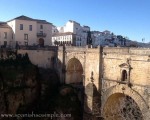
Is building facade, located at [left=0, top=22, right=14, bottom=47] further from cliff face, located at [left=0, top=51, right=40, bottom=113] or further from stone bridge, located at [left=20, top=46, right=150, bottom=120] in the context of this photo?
stone bridge, located at [left=20, top=46, right=150, bottom=120]

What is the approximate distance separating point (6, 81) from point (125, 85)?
17524 millimetres

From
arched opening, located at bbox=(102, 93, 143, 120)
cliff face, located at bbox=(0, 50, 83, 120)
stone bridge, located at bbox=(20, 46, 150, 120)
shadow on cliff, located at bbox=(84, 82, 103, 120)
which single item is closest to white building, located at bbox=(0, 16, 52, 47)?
cliff face, located at bbox=(0, 50, 83, 120)

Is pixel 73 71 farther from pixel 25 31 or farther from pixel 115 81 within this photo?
pixel 25 31

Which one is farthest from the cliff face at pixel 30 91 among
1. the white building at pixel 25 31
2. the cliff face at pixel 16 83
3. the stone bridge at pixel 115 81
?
the white building at pixel 25 31

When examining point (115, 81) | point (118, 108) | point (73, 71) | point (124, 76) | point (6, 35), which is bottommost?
point (118, 108)

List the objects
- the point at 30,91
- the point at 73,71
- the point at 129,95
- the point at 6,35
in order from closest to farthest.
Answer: the point at 129,95
the point at 30,91
the point at 73,71
the point at 6,35

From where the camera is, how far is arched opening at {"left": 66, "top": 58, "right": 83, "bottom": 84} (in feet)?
135

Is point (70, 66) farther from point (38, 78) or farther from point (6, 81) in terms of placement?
point (6, 81)

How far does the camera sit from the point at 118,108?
31.7 m

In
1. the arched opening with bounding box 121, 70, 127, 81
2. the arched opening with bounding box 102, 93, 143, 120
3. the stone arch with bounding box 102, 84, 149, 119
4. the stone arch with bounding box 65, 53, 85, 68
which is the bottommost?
the arched opening with bounding box 102, 93, 143, 120

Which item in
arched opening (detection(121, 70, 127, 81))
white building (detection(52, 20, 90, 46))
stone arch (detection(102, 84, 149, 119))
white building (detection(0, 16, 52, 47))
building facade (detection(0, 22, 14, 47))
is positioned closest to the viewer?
stone arch (detection(102, 84, 149, 119))

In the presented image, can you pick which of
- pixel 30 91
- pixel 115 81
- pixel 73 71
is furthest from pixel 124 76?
pixel 30 91

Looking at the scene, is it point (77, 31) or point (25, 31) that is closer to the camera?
point (25, 31)

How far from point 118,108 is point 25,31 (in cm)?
2473
